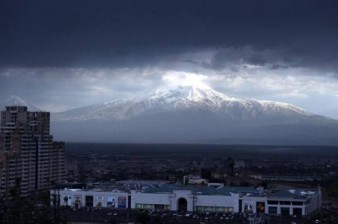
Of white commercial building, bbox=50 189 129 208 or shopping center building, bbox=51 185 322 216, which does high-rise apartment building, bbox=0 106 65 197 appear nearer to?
white commercial building, bbox=50 189 129 208

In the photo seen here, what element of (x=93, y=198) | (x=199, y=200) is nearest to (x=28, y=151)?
(x=93, y=198)

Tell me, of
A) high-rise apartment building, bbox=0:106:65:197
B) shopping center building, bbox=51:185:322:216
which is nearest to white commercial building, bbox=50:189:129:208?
shopping center building, bbox=51:185:322:216

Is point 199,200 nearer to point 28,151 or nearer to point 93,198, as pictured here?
point 93,198

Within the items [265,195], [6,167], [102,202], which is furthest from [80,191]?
[265,195]

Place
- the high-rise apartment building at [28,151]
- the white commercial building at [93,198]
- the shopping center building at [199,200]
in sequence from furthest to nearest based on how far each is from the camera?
the high-rise apartment building at [28,151] → the white commercial building at [93,198] → the shopping center building at [199,200]

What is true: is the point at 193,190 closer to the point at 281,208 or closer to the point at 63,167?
the point at 281,208

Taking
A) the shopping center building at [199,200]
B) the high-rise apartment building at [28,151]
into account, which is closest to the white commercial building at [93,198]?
the shopping center building at [199,200]

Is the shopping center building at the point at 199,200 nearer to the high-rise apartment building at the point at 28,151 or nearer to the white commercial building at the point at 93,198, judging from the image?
the white commercial building at the point at 93,198
